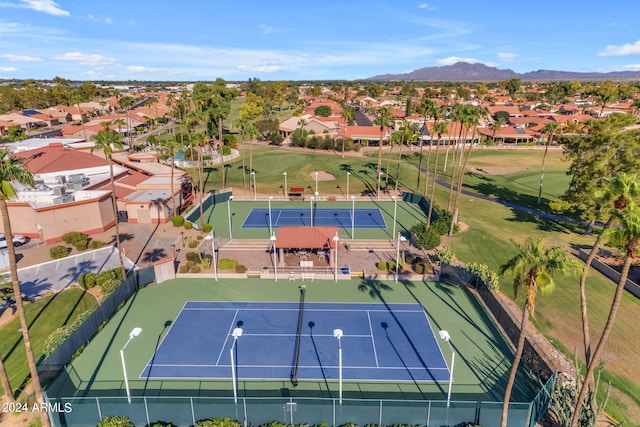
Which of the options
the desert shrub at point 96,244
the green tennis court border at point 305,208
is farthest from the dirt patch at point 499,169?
the desert shrub at point 96,244

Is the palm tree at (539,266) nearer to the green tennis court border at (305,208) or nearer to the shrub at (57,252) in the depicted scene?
the green tennis court border at (305,208)

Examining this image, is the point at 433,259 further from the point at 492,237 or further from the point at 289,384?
the point at 289,384

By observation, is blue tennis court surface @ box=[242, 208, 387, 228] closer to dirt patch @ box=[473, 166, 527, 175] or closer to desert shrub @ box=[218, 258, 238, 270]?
desert shrub @ box=[218, 258, 238, 270]

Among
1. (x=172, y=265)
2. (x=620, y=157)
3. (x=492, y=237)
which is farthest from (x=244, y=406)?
(x=620, y=157)

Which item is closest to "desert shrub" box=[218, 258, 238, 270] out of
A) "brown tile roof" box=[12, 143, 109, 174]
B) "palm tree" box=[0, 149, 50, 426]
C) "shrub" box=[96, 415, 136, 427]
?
"shrub" box=[96, 415, 136, 427]

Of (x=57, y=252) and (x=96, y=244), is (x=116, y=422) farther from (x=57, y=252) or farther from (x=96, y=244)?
(x=96, y=244)
